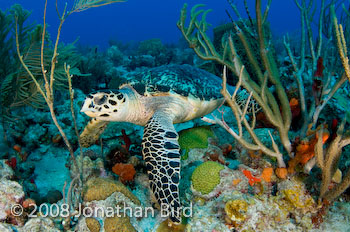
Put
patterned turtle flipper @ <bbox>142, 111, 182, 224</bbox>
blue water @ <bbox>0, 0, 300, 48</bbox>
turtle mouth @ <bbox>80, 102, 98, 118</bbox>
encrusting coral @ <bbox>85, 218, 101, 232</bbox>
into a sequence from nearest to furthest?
1. encrusting coral @ <bbox>85, 218, 101, 232</bbox>
2. patterned turtle flipper @ <bbox>142, 111, 182, 224</bbox>
3. turtle mouth @ <bbox>80, 102, 98, 118</bbox>
4. blue water @ <bbox>0, 0, 300, 48</bbox>

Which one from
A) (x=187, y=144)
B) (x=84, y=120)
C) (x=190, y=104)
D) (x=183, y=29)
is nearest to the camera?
(x=183, y=29)

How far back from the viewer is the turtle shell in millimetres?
3071

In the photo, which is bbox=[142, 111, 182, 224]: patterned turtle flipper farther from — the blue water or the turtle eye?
the blue water

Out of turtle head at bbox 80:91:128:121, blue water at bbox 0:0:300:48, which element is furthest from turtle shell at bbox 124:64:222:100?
blue water at bbox 0:0:300:48

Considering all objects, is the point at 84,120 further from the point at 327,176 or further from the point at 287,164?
the point at 327,176

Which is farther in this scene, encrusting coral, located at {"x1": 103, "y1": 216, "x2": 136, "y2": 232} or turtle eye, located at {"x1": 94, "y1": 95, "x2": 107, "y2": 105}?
turtle eye, located at {"x1": 94, "y1": 95, "x2": 107, "y2": 105}

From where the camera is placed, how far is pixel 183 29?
2.60 m

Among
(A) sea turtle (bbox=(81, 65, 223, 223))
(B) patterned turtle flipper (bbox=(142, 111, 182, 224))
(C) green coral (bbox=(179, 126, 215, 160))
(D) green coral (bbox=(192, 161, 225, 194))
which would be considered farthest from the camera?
(C) green coral (bbox=(179, 126, 215, 160))

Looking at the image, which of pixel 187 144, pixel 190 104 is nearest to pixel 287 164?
pixel 187 144

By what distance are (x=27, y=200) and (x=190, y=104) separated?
2168mm

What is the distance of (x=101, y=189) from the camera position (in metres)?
1.94

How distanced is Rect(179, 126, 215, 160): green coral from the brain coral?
3.20ft

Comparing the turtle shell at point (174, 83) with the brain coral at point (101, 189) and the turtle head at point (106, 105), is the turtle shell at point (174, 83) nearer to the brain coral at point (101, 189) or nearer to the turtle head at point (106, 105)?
the turtle head at point (106, 105)

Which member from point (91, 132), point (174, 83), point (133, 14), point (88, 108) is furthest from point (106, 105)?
point (133, 14)
